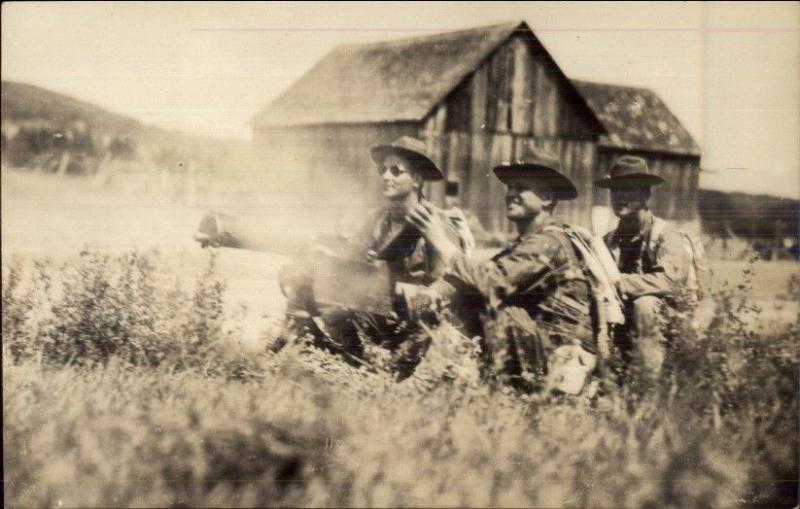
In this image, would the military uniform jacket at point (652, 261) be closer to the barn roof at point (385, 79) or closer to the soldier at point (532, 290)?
the soldier at point (532, 290)

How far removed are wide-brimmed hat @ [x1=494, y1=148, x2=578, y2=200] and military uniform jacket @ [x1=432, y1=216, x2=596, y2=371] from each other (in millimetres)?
258

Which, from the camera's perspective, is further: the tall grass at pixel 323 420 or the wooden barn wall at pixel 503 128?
the wooden barn wall at pixel 503 128

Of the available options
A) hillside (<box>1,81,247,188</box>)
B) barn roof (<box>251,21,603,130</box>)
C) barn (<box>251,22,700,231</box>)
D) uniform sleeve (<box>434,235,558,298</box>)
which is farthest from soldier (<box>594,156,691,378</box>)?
hillside (<box>1,81,247,188</box>)

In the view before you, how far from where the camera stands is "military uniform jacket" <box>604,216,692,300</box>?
430 cm

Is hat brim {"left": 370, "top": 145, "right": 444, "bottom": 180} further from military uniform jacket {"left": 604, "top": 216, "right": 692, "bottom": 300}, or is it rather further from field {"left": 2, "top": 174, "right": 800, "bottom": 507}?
military uniform jacket {"left": 604, "top": 216, "right": 692, "bottom": 300}

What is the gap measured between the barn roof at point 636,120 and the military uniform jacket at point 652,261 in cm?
56

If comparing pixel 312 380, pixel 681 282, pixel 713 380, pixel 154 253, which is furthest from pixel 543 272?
pixel 154 253

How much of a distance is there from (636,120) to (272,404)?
10.5 feet

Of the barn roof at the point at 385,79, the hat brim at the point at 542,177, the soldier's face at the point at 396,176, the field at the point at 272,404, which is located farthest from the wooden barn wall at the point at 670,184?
the soldier's face at the point at 396,176

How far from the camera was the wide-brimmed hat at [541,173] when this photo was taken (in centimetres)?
424

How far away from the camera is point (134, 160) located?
434 centimetres

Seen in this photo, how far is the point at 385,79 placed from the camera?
14.2ft

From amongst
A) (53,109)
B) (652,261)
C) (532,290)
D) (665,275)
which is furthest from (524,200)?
(53,109)

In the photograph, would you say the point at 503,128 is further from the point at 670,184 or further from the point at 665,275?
the point at 665,275
